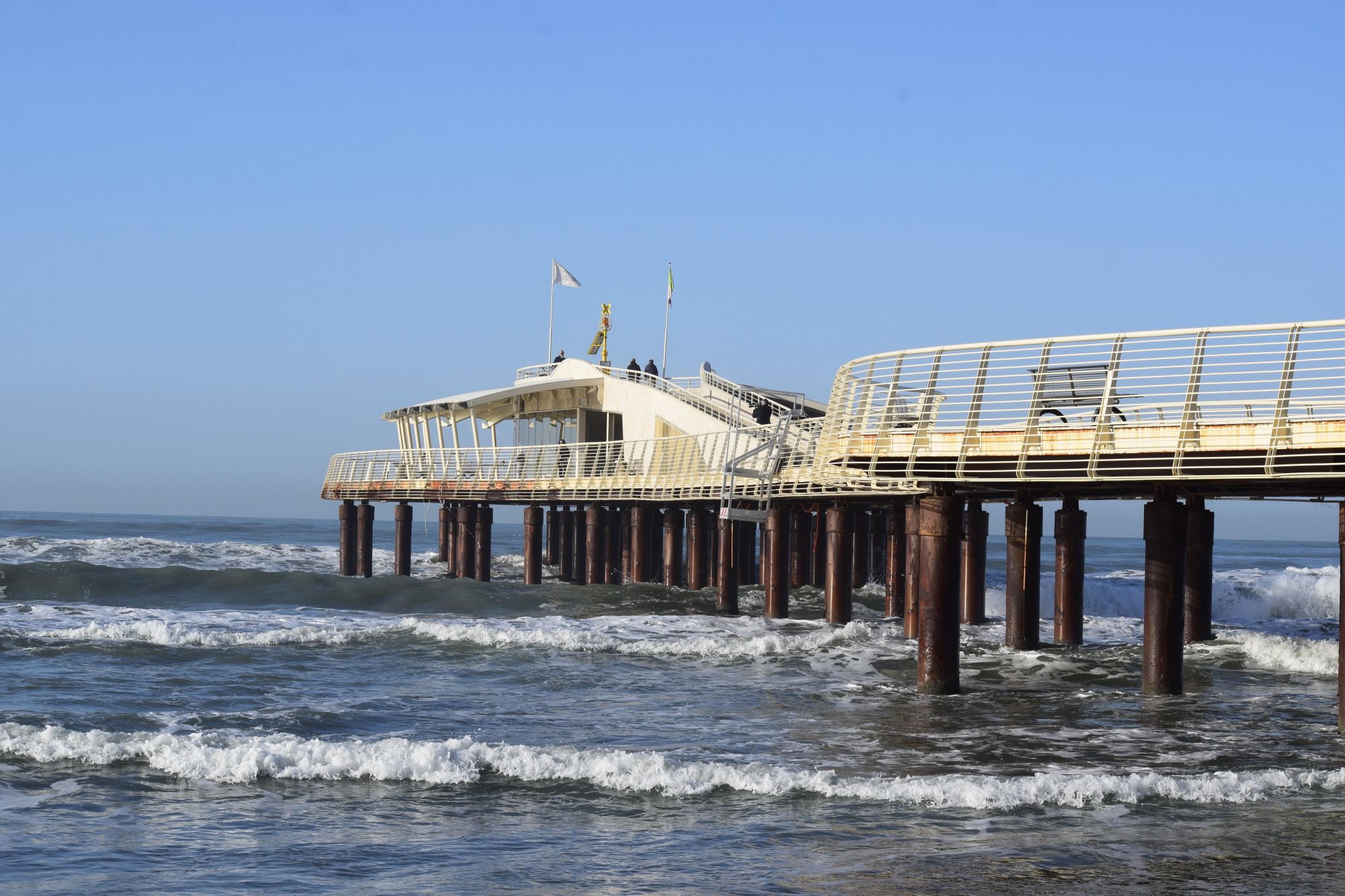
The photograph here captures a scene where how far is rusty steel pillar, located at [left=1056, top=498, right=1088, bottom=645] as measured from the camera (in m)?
19.5

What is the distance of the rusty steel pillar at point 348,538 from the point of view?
41094mm

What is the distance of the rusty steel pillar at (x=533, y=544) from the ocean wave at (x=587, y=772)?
896 inches

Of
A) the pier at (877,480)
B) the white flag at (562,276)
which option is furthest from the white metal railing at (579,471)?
the white flag at (562,276)

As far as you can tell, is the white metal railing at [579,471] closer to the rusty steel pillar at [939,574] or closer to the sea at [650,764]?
the sea at [650,764]

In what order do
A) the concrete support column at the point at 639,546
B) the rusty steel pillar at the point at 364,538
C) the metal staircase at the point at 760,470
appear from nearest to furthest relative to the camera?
the metal staircase at the point at 760,470 < the concrete support column at the point at 639,546 < the rusty steel pillar at the point at 364,538

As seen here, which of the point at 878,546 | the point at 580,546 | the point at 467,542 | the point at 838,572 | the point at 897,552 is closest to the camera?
the point at 838,572

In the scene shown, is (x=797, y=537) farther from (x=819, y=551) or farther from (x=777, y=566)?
(x=777, y=566)

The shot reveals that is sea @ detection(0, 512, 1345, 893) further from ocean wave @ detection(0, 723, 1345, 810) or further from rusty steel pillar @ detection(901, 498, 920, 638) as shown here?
rusty steel pillar @ detection(901, 498, 920, 638)

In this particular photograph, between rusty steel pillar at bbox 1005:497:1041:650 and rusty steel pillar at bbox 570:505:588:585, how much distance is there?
61.7ft

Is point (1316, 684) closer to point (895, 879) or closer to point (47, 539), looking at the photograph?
point (895, 879)

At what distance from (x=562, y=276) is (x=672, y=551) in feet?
54.3

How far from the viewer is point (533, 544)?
3597 cm

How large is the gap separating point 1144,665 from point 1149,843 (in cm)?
628

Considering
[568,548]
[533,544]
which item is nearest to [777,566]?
[533,544]
